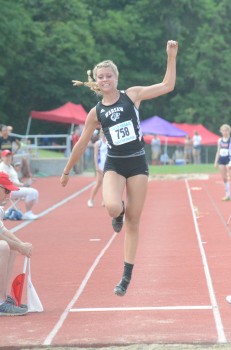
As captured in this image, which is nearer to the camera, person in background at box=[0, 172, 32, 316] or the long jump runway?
the long jump runway

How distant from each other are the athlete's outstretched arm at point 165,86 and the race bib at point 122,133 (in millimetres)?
270

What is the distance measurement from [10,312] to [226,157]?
14530mm

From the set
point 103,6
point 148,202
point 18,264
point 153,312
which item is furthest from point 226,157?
point 103,6

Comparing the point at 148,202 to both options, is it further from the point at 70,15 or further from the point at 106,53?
the point at 106,53

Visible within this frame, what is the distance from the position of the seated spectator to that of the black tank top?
29.2ft

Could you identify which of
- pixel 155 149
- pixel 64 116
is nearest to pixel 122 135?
pixel 64 116

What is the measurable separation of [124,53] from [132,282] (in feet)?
169

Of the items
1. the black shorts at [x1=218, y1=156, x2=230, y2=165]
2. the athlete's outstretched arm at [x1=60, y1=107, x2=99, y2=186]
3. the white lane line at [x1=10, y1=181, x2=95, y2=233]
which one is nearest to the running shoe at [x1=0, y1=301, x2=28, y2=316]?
the athlete's outstretched arm at [x1=60, y1=107, x2=99, y2=186]

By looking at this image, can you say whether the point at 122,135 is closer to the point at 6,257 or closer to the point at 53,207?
the point at 6,257

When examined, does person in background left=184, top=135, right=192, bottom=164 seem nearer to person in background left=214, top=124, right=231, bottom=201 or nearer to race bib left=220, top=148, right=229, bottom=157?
person in background left=214, top=124, right=231, bottom=201

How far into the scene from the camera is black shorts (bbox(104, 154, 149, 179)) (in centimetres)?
864

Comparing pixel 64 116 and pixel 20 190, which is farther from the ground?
pixel 64 116

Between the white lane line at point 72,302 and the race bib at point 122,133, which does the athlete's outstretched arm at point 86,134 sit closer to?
the race bib at point 122,133

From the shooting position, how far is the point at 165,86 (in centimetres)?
860
